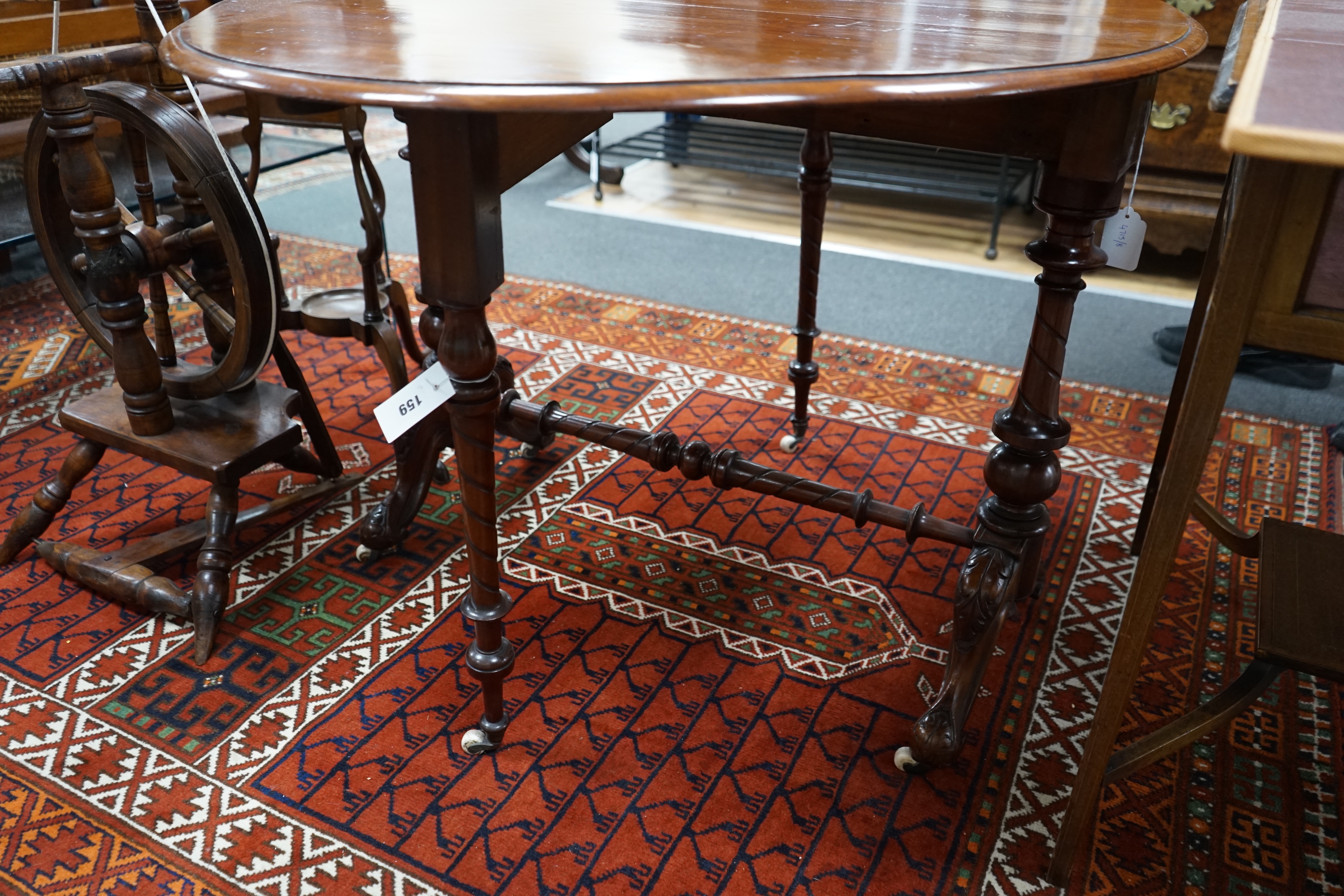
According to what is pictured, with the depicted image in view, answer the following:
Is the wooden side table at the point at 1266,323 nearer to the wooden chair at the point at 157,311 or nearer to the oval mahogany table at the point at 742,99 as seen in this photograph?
the oval mahogany table at the point at 742,99

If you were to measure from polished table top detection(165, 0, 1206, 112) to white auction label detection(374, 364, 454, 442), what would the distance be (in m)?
0.38

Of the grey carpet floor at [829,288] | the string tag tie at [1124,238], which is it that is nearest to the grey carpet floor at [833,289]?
the grey carpet floor at [829,288]

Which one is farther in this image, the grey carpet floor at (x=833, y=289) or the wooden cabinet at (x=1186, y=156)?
the wooden cabinet at (x=1186, y=156)

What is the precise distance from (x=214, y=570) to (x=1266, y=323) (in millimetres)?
1619

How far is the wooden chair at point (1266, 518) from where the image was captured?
34.0 inches

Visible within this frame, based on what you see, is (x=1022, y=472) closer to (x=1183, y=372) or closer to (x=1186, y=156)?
(x=1183, y=372)

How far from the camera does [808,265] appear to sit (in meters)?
2.20

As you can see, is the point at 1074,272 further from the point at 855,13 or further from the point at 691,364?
the point at 691,364

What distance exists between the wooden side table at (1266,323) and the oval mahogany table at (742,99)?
20cm

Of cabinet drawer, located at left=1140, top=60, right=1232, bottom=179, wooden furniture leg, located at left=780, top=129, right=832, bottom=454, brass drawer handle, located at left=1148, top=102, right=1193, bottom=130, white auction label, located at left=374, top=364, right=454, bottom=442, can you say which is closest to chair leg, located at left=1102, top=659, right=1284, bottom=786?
white auction label, located at left=374, top=364, right=454, bottom=442

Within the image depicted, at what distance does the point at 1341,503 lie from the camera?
84.0 inches

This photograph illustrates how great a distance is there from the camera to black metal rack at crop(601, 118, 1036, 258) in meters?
3.83

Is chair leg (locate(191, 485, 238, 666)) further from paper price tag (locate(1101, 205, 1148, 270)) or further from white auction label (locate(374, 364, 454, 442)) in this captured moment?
paper price tag (locate(1101, 205, 1148, 270))

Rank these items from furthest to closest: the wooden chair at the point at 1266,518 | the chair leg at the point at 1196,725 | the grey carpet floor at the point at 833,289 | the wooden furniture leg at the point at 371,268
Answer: the grey carpet floor at the point at 833,289
the wooden furniture leg at the point at 371,268
the chair leg at the point at 1196,725
the wooden chair at the point at 1266,518
